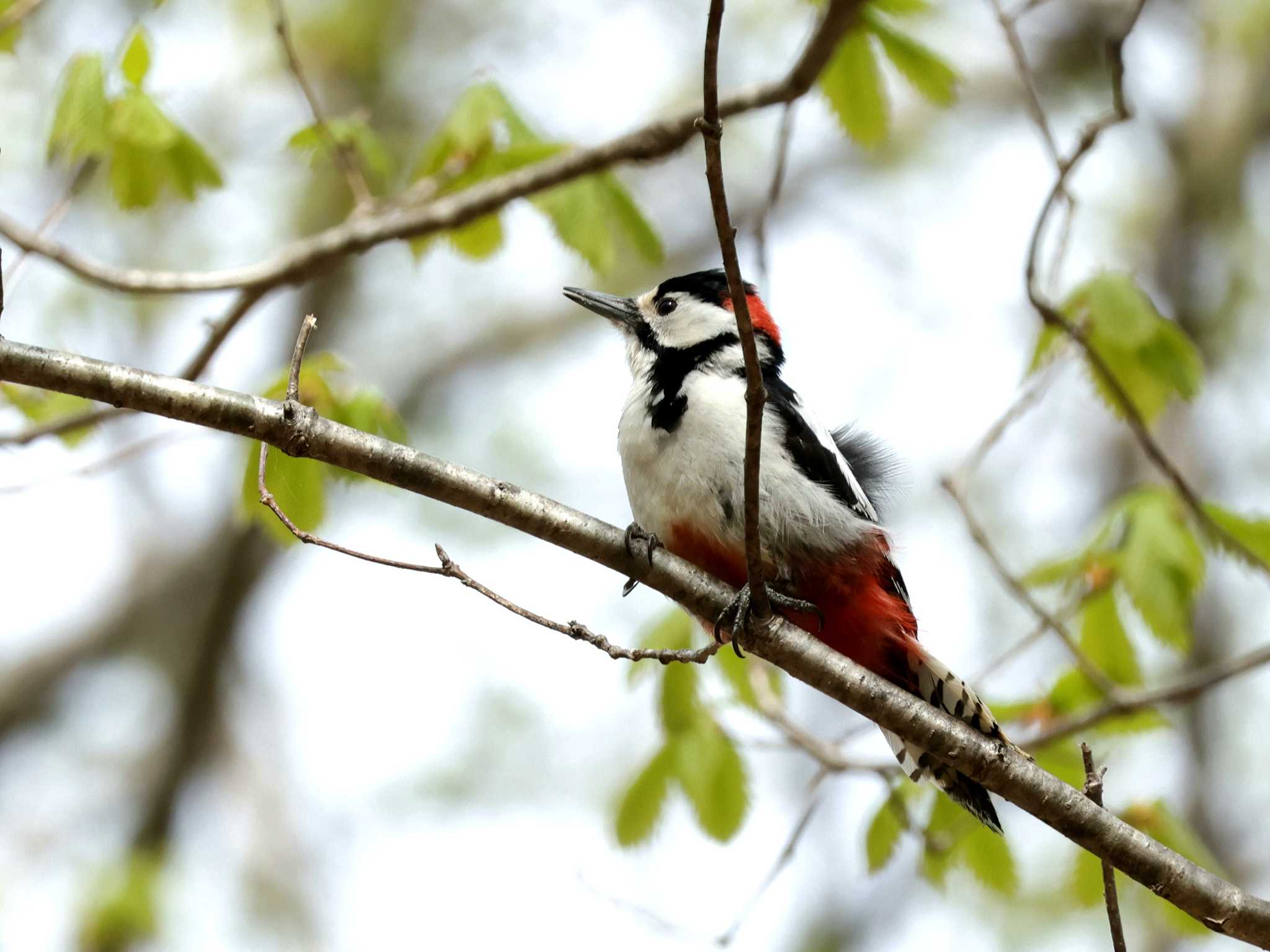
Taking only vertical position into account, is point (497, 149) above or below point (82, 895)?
above

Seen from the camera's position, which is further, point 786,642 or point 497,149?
point 497,149

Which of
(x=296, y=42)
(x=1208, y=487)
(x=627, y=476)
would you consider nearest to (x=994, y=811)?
(x=627, y=476)

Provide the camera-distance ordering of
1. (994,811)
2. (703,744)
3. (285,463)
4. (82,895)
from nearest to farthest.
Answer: (285,463), (994,811), (703,744), (82,895)

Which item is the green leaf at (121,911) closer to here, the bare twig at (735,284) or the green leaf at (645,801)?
the green leaf at (645,801)

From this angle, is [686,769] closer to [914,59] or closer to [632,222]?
[632,222]

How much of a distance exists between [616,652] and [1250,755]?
8.27m

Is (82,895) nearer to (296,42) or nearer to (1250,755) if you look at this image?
(296,42)

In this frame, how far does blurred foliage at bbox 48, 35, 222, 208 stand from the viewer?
3857 millimetres

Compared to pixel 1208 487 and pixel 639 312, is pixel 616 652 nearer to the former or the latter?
pixel 639 312

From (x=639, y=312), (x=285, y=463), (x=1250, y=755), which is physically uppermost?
(x=1250, y=755)

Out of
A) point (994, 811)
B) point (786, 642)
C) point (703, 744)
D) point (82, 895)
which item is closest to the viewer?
point (786, 642)

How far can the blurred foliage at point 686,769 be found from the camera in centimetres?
435

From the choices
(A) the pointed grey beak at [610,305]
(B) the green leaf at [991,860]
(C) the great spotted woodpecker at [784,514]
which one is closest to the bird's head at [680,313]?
(A) the pointed grey beak at [610,305]

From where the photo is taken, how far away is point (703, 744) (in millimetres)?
4410
